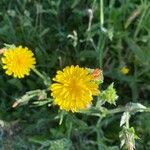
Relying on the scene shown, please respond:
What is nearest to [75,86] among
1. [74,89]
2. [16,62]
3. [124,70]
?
[74,89]

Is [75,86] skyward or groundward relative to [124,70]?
groundward

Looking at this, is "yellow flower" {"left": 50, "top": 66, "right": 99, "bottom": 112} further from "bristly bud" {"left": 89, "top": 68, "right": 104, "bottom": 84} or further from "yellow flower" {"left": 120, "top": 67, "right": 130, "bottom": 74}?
"yellow flower" {"left": 120, "top": 67, "right": 130, "bottom": 74}

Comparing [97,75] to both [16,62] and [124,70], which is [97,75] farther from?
[124,70]

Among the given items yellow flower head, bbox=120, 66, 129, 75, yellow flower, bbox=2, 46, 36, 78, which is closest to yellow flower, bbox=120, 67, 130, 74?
yellow flower head, bbox=120, 66, 129, 75

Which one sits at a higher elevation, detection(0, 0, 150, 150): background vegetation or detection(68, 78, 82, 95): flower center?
detection(0, 0, 150, 150): background vegetation

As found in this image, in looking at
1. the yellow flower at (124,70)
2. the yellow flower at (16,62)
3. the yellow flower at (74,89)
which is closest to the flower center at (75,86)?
the yellow flower at (74,89)

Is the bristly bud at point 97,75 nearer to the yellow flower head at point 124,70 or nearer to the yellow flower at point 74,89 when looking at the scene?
the yellow flower at point 74,89

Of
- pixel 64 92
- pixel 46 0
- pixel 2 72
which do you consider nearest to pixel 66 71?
pixel 64 92
